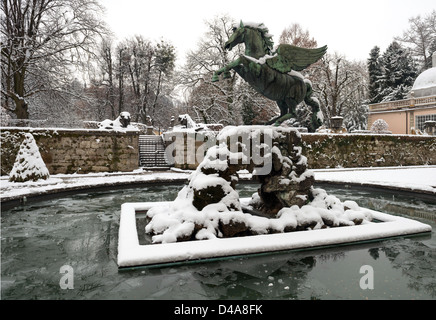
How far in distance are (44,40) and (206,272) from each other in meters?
17.3

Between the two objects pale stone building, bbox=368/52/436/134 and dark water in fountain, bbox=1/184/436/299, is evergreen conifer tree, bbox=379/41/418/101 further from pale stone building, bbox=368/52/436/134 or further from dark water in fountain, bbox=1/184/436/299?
dark water in fountain, bbox=1/184/436/299

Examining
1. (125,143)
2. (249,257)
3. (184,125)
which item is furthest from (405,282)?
(184,125)

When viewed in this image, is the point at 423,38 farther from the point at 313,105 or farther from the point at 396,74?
the point at 313,105

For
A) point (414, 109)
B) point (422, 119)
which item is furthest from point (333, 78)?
point (422, 119)

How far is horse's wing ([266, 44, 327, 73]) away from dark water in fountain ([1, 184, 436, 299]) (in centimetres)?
327

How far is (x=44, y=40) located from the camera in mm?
15352

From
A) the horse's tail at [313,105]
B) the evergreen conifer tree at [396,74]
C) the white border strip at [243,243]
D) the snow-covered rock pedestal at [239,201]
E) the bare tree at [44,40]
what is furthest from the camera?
A: the evergreen conifer tree at [396,74]

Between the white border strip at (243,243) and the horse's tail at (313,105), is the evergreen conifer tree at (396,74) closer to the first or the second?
the horse's tail at (313,105)

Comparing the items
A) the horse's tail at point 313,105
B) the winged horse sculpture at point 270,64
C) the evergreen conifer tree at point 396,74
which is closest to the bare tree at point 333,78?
the evergreen conifer tree at point 396,74

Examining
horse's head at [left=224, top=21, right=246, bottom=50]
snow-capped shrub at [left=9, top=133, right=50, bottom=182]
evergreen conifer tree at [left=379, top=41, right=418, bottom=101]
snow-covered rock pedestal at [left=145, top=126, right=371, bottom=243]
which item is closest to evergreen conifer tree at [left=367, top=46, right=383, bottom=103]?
evergreen conifer tree at [left=379, top=41, right=418, bottom=101]

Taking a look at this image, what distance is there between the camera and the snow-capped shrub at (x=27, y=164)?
898 centimetres

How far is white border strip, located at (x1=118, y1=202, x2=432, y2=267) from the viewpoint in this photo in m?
3.25

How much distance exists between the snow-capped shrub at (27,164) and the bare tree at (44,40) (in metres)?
8.23
